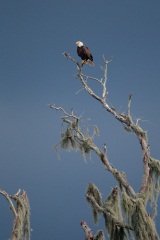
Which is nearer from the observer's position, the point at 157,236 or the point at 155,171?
the point at 157,236

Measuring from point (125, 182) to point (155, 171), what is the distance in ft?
2.31

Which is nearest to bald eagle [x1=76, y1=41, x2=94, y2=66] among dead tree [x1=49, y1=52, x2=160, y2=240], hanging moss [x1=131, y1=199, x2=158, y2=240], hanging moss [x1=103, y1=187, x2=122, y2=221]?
dead tree [x1=49, y1=52, x2=160, y2=240]

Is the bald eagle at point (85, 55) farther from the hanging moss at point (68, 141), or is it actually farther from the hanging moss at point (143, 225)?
the hanging moss at point (143, 225)

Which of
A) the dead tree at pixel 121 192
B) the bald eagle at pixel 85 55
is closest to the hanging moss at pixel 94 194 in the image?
the dead tree at pixel 121 192

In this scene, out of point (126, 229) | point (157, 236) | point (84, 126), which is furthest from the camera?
point (84, 126)

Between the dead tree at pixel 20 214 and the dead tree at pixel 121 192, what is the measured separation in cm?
134

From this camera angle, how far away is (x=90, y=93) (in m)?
8.10

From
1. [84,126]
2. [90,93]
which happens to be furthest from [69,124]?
[90,93]

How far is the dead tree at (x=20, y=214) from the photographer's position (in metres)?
7.69

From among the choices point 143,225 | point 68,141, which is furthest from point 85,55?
point 143,225

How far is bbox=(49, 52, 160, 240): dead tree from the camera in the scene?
21.2ft

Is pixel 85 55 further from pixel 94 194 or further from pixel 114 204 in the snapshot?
pixel 114 204

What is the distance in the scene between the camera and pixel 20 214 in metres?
7.82

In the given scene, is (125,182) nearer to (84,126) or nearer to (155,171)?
(155,171)
